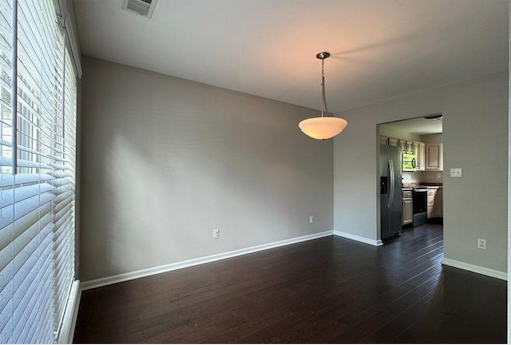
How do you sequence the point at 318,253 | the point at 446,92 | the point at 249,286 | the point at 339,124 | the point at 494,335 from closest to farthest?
the point at 494,335, the point at 339,124, the point at 249,286, the point at 446,92, the point at 318,253

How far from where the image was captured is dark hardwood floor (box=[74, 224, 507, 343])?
1.80 meters

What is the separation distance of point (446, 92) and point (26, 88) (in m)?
4.38

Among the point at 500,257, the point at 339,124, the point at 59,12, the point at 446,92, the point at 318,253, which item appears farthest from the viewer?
the point at 318,253

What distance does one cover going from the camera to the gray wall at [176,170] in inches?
101

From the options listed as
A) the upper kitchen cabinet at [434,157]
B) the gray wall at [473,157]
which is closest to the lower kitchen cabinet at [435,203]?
the upper kitchen cabinet at [434,157]

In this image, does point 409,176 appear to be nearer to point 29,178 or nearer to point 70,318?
point 70,318

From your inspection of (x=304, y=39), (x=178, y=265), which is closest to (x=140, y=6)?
(x=304, y=39)

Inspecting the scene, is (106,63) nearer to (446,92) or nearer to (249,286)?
(249,286)

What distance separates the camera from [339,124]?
2.31 metres

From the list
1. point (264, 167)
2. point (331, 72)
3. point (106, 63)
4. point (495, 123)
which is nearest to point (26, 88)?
point (106, 63)

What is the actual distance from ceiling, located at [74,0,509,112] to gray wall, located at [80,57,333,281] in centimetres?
37

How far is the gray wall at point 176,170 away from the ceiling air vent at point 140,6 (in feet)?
3.47

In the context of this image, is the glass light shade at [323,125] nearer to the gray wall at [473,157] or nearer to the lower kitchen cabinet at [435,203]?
the gray wall at [473,157]

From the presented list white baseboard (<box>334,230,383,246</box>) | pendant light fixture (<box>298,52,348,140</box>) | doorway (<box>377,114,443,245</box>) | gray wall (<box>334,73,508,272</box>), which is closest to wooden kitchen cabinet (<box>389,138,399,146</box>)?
doorway (<box>377,114,443,245</box>)
